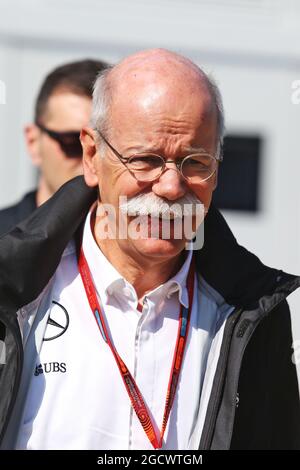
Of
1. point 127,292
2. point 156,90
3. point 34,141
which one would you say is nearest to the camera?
point 156,90

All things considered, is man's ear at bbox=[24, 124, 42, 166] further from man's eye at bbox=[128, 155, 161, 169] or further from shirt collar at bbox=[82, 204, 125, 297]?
man's eye at bbox=[128, 155, 161, 169]

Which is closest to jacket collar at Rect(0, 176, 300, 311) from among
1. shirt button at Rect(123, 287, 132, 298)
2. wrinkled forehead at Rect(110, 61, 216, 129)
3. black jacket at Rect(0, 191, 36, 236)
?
shirt button at Rect(123, 287, 132, 298)

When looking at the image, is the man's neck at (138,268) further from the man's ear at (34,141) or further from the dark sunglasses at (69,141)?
the man's ear at (34,141)

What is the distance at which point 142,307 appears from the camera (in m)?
2.73

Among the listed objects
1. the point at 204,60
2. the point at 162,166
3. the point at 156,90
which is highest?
the point at 204,60

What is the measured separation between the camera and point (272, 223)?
7969 mm

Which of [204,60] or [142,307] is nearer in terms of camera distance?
[142,307]

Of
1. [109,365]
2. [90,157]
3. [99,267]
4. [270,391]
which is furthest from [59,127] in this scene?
[270,391]

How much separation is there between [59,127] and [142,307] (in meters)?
1.66

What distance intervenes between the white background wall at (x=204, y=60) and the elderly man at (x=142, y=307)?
196 inches

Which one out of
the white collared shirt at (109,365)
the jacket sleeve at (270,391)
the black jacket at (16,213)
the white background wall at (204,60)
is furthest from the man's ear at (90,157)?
the white background wall at (204,60)

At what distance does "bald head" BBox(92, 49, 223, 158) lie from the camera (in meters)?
2.60

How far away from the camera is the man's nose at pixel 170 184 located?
8.23ft

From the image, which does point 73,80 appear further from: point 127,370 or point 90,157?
point 127,370
